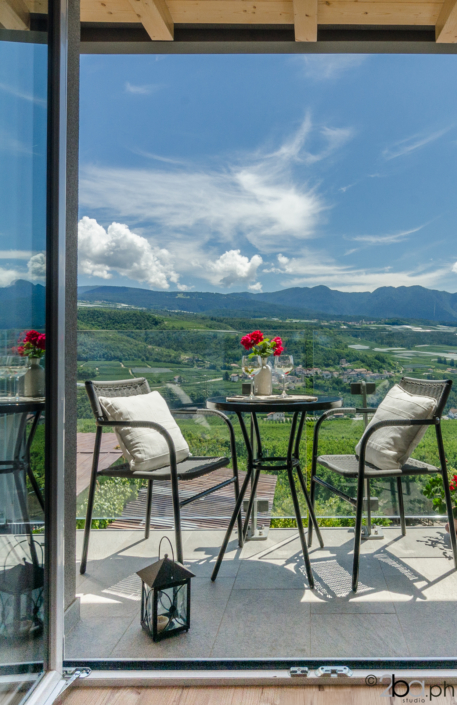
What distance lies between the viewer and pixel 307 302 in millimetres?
3605

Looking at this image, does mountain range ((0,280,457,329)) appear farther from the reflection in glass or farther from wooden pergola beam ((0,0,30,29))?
wooden pergola beam ((0,0,30,29))

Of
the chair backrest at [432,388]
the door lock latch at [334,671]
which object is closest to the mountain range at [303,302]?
the chair backrest at [432,388]

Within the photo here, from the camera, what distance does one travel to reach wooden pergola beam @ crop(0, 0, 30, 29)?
1.19 m

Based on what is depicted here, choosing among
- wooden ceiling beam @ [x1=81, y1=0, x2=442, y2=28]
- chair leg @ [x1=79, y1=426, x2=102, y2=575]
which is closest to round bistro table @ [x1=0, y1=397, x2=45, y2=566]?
chair leg @ [x1=79, y1=426, x2=102, y2=575]

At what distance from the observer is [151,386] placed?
2.92 meters

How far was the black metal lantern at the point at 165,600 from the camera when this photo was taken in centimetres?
177

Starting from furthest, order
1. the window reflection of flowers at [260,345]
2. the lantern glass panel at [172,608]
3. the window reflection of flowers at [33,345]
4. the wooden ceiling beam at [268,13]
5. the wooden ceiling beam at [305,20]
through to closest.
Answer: the window reflection of flowers at [260,345] → the wooden ceiling beam at [268,13] → the wooden ceiling beam at [305,20] → the lantern glass panel at [172,608] → the window reflection of flowers at [33,345]

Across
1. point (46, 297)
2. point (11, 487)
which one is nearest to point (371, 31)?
point (46, 297)

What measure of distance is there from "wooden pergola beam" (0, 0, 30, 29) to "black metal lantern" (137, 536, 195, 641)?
1840 millimetres

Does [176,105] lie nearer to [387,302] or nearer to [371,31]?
[371,31]

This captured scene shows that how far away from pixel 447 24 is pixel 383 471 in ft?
7.00

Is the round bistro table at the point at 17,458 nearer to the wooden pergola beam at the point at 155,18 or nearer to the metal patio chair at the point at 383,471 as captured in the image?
the metal patio chair at the point at 383,471

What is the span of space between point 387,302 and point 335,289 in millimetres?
468

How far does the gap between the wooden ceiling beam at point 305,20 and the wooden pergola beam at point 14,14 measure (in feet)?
4.11
